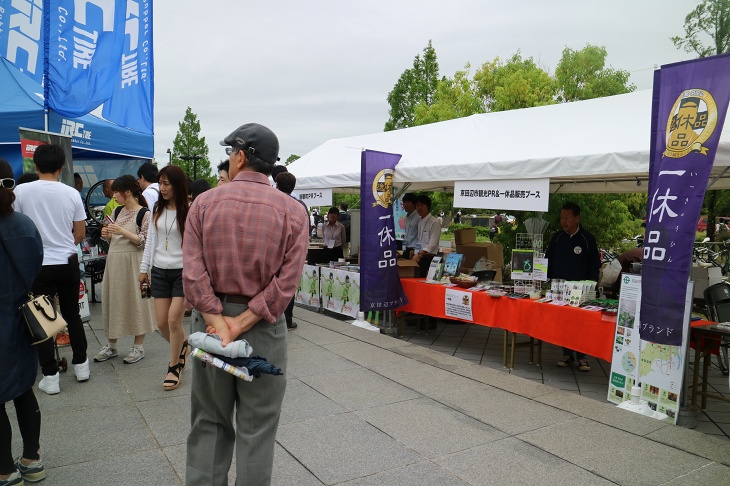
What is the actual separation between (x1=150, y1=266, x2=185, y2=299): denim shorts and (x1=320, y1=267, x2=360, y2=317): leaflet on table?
3.75 meters

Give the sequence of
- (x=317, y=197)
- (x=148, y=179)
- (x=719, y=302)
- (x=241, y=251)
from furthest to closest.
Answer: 1. (x=317, y=197)
2. (x=148, y=179)
3. (x=719, y=302)
4. (x=241, y=251)

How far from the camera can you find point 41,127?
7.18 metres

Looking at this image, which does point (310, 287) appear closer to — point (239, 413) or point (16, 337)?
point (16, 337)

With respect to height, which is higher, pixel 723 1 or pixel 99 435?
pixel 723 1

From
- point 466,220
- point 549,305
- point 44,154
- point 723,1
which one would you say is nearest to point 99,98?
point 44,154

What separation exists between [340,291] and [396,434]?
4.55 meters

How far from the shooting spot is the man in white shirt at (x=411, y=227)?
8547 mm

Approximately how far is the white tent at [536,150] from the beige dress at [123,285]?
3.50 metres

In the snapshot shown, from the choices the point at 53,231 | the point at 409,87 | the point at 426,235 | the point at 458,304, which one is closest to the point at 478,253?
the point at 426,235

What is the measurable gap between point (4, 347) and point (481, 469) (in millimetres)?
2769

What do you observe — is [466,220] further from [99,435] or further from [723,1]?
[99,435]

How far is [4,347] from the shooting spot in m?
2.63

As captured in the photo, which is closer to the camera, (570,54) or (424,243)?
(424,243)

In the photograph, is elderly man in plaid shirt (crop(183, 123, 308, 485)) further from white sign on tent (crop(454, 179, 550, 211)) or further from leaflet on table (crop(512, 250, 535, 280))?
leaflet on table (crop(512, 250, 535, 280))
